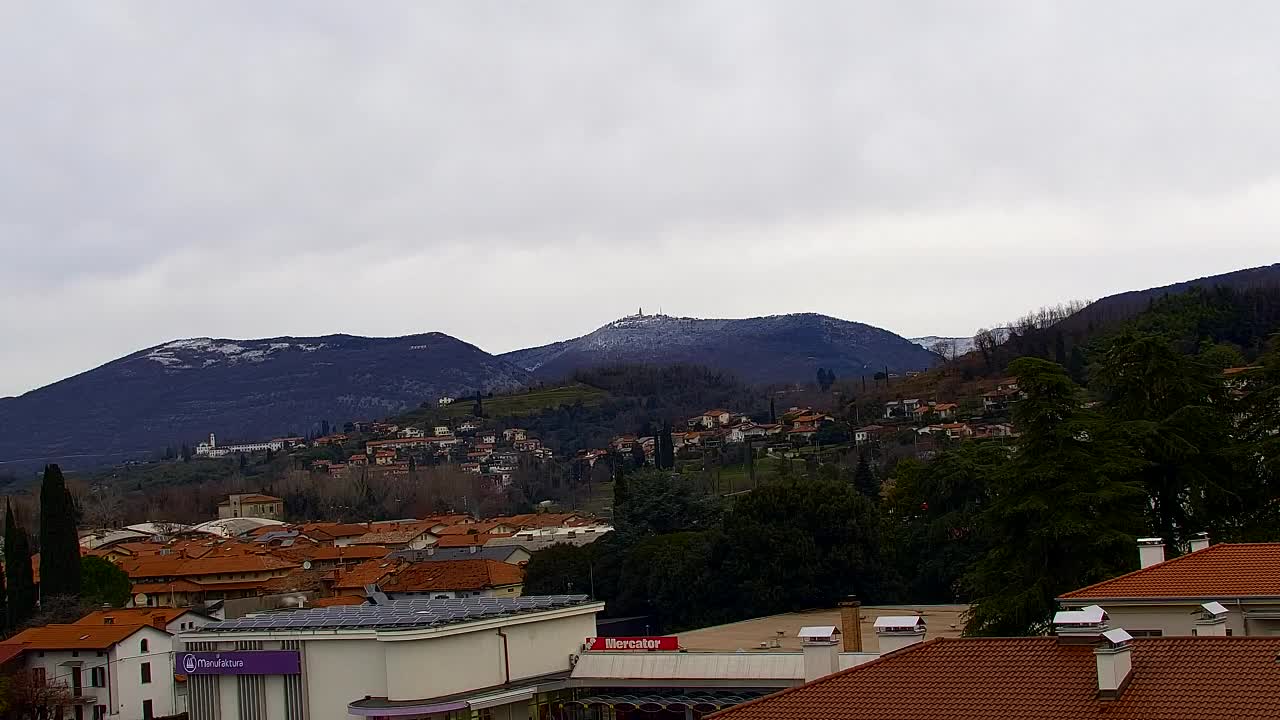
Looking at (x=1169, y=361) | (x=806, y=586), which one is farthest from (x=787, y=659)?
(x=806, y=586)

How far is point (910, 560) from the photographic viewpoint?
54.5 meters

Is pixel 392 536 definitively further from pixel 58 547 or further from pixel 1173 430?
pixel 1173 430

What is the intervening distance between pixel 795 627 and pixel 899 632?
27.2 m

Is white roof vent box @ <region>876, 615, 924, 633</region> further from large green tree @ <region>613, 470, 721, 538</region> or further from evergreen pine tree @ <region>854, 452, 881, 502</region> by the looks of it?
evergreen pine tree @ <region>854, 452, 881, 502</region>

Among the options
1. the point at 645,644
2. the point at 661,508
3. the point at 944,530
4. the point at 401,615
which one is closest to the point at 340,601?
the point at 661,508

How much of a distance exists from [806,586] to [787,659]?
24.0 m

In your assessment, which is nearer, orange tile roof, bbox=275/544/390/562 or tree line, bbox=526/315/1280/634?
tree line, bbox=526/315/1280/634

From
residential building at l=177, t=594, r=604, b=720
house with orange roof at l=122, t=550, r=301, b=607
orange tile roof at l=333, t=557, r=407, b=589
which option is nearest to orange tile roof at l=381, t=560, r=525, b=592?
orange tile roof at l=333, t=557, r=407, b=589

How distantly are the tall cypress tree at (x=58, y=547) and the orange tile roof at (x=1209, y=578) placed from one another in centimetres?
4812

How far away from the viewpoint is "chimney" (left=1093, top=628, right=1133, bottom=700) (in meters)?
14.3

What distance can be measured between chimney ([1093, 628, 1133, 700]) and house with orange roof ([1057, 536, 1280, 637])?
5.70 meters

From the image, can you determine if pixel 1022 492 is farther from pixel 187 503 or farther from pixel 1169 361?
pixel 187 503

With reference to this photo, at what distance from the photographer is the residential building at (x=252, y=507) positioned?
141625mm

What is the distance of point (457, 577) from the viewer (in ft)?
241
